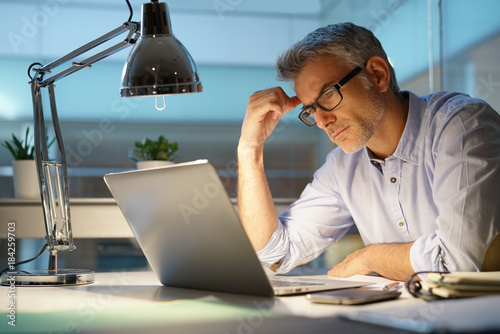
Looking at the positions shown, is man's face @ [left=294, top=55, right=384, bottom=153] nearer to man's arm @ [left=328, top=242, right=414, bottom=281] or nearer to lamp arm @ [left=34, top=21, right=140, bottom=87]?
man's arm @ [left=328, top=242, right=414, bottom=281]

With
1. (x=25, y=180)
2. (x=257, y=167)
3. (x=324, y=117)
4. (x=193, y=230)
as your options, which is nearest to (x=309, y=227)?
(x=257, y=167)

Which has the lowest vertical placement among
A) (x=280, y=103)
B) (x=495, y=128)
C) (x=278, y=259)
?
(x=278, y=259)

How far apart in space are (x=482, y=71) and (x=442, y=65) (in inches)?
10.3

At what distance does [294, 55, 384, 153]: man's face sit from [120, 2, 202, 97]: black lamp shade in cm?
48

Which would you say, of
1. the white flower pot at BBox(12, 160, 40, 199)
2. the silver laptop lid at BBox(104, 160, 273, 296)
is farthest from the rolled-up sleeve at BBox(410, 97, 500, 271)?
the white flower pot at BBox(12, 160, 40, 199)

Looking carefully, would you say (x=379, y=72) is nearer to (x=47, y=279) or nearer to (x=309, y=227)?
(x=309, y=227)

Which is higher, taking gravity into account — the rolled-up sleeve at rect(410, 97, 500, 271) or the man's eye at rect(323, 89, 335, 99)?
the man's eye at rect(323, 89, 335, 99)

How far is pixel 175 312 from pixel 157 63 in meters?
0.58

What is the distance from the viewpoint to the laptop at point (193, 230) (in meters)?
0.92

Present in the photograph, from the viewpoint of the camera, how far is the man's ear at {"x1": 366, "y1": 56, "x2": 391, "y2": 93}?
1646mm

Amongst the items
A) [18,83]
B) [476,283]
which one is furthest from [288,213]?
[18,83]

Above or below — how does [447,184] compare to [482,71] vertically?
below

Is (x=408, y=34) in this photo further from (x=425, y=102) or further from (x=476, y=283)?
(x=476, y=283)

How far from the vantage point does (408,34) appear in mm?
3389
